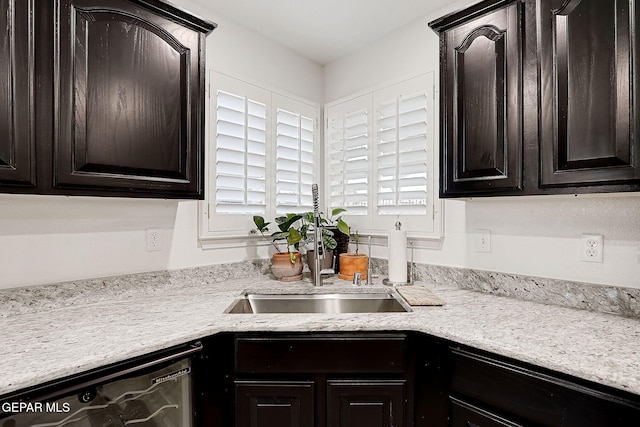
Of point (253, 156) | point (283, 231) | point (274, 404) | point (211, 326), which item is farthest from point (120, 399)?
point (253, 156)

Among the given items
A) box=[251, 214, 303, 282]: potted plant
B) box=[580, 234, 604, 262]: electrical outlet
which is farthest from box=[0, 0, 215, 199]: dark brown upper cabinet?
box=[580, 234, 604, 262]: electrical outlet

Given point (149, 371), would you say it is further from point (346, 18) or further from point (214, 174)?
point (346, 18)

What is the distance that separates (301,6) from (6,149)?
5.29 feet

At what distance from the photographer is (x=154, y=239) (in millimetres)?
1793

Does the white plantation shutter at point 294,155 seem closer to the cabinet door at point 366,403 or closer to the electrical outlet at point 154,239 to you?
the electrical outlet at point 154,239

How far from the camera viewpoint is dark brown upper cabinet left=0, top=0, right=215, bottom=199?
1117 millimetres

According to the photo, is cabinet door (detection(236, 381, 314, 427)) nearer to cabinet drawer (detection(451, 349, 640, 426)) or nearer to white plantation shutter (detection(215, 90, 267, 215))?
cabinet drawer (detection(451, 349, 640, 426))

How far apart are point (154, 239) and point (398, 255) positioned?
1.33 metres

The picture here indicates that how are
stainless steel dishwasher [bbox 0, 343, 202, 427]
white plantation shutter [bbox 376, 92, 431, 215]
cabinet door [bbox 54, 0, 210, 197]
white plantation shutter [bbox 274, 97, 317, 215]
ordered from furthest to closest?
white plantation shutter [bbox 274, 97, 317, 215]
white plantation shutter [bbox 376, 92, 431, 215]
cabinet door [bbox 54, 0, 210, 197]
stainless steel dishwasher [bbox 0, 343, 202, 427]

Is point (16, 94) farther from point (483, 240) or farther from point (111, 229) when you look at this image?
point (483, 240)

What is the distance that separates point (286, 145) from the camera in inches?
94.0

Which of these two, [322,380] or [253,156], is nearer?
[322,380]

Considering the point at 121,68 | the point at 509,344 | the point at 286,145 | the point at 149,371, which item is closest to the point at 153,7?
the point at 121,68

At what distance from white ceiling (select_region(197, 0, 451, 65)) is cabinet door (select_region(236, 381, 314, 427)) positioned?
198 centimetres
